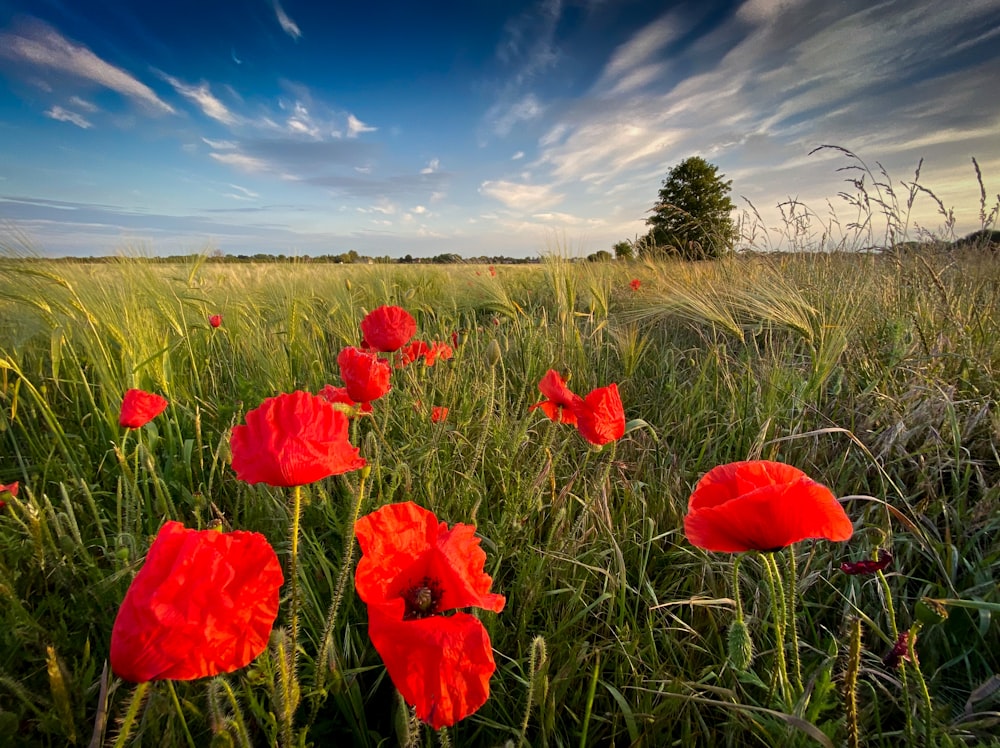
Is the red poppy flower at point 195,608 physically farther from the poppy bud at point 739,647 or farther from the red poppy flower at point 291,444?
the poppy bud at point 739,647

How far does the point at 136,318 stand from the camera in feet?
5.96

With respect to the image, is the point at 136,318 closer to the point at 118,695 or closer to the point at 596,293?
the point at 118,695

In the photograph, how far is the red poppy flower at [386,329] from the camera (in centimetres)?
144

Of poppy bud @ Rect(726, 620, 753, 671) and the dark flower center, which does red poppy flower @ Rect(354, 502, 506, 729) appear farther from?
poppy bud @ Rect(726, 620, 753, 671)

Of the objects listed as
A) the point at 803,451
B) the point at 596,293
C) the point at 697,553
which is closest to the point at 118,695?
the point at 697,553

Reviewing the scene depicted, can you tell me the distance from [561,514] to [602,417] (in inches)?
9.9

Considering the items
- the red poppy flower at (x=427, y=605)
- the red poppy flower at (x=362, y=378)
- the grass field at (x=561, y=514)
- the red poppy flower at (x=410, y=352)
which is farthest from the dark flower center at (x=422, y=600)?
the red poppy flower at (x=410, y=352)

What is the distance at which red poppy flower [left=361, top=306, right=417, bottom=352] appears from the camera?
4.71 feet

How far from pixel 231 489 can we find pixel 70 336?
3.46ft

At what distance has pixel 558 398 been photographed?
1206mm

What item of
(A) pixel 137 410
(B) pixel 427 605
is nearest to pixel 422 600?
(B) pixel 427 605

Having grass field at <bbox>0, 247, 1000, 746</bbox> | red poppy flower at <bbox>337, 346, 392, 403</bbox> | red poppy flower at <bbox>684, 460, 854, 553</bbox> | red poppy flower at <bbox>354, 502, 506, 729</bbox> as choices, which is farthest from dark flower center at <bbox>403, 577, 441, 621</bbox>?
red poppy flower at <bbox>337, 346, 392, 403</bbox>

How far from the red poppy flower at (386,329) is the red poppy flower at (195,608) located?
3.21 feet

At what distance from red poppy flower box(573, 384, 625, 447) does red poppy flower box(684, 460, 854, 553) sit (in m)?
0.45
